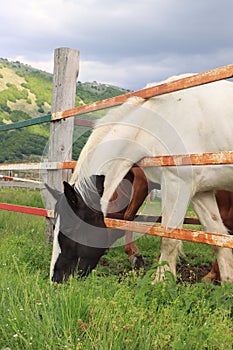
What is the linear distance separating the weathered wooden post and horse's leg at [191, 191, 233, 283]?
177cm

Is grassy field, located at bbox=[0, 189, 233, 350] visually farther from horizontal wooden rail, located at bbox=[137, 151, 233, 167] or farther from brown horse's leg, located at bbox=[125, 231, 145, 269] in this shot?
brown horse's leg, located at bbox=[125, 231, 145, 269]

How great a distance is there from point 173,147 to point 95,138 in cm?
73

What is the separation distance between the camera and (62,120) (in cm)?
479

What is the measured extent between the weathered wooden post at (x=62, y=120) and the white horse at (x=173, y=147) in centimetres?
111

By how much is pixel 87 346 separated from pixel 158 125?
2125 mm

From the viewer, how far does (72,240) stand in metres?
3.44

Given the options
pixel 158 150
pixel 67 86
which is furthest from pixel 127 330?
pixel 67 86

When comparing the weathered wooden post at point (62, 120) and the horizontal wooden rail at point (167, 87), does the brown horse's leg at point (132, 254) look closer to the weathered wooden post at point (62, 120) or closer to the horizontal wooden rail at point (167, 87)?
the weathered wooden post at point (62, 120)

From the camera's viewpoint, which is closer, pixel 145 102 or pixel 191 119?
pixel 191 119

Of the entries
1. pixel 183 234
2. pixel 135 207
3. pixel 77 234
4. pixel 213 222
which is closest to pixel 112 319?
pixel 183 234

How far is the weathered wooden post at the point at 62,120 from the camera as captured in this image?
4805 mm

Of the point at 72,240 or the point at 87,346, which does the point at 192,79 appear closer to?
the point at 72,240

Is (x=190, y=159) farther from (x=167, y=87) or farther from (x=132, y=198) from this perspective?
(x=132, y=198)

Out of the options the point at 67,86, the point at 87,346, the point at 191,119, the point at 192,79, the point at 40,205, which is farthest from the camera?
the point at 40,205
